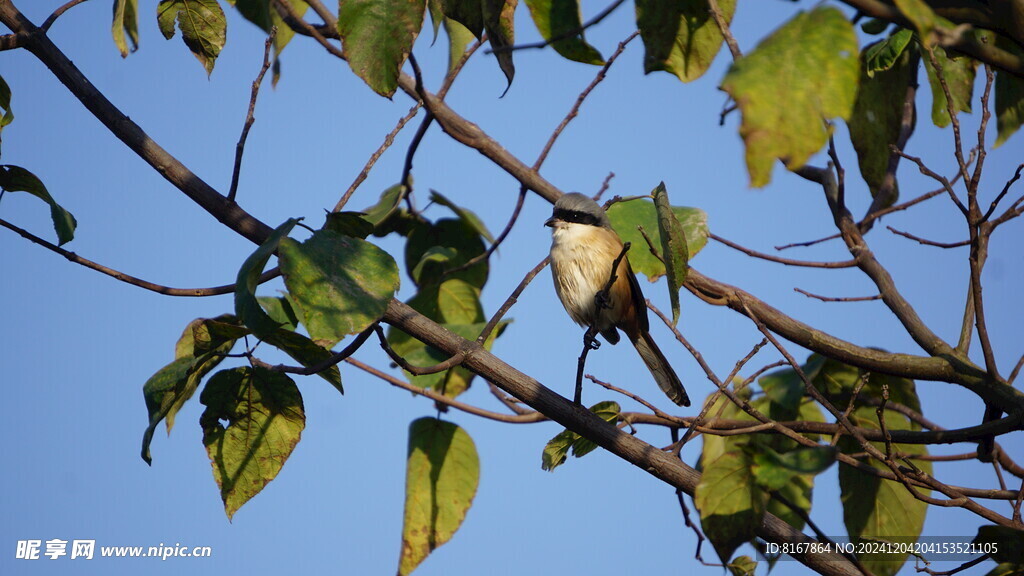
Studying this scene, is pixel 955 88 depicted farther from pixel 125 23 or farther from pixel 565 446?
pixel 125 23

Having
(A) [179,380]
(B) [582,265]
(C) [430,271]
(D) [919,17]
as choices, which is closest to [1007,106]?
(B) [582,265]

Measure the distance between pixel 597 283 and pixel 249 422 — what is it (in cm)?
243

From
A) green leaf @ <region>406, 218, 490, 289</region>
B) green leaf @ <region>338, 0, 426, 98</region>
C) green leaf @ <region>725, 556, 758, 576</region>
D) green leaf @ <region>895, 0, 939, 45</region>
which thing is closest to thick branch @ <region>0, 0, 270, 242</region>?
green leaf @ <region>338, 0, 426, 98</region>

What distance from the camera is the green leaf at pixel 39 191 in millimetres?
2447

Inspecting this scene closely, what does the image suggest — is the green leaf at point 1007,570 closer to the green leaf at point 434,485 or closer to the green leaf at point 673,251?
the green leaf at point 673,251

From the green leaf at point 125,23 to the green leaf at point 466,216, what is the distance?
147 centimetres

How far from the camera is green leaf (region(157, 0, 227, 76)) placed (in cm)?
295

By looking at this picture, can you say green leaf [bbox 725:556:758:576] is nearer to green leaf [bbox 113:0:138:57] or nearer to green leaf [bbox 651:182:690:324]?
green leaf [bbox 651:182:690:324]

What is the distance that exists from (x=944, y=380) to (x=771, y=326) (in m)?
0.62

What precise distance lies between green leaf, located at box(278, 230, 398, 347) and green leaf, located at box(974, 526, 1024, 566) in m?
1.68

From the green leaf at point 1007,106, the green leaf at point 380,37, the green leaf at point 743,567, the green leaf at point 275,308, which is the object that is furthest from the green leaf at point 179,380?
the green leaf at point 1007,106

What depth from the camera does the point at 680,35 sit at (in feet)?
6.00

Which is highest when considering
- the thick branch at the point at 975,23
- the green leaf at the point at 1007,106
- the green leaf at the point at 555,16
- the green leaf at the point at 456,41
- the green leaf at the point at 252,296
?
the green leaf at the point at 456,41

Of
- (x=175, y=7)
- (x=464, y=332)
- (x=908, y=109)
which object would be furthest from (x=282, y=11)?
(x=908, y=109)
